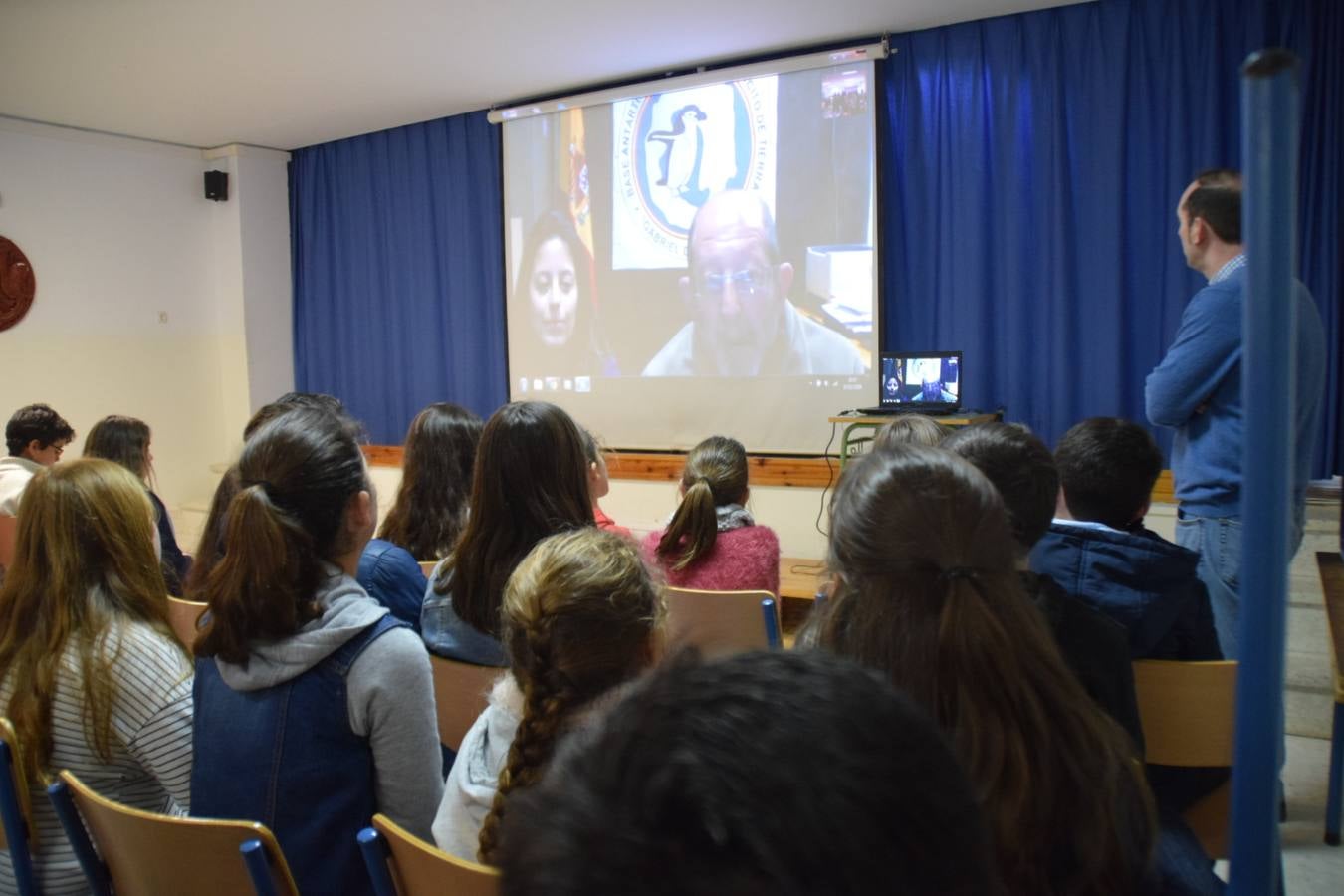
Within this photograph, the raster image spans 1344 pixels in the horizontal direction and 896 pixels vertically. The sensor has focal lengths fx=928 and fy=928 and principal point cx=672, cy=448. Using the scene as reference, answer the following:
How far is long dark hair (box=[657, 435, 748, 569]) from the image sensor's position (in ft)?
7.74

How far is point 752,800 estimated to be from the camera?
32 cm

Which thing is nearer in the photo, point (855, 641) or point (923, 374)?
point (855, 641)

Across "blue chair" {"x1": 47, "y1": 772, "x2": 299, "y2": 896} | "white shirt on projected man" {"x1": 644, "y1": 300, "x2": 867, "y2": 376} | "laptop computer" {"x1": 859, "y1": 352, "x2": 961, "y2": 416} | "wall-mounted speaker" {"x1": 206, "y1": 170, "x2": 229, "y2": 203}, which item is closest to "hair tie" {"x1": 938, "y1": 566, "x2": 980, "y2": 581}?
"blue chair" {"x1": 47, "y1": 772, "x2": 299, "y2": 896}

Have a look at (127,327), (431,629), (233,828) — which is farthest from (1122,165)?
(127,327)

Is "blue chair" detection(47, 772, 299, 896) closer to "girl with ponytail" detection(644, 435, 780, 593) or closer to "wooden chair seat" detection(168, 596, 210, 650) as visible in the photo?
"wooden chair seat" detection(168, 596, 210, 650)

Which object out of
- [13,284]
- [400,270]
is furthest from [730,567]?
[13,284]

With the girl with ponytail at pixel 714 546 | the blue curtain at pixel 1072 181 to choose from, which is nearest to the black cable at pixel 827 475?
the blue curtain at pixel 1072 181

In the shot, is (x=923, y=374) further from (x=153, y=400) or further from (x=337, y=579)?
(x=153, y=400)

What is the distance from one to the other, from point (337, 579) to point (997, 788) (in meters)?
0.90

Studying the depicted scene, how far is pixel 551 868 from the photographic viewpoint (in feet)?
1.08

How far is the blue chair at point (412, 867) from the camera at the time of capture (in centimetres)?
92

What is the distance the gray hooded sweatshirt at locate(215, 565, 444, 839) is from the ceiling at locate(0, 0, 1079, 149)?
3260 mm

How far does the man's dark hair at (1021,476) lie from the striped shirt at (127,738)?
1.25 m

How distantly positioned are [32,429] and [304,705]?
2.78 meters
